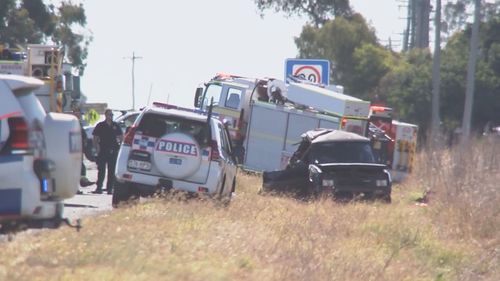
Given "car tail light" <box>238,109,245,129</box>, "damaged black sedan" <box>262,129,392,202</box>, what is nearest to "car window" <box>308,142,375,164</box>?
"damaged black sedan" <box>262,129,392,202</box>

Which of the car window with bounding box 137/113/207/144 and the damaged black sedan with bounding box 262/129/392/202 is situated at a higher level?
the car window with bounding box 137/113/207/144

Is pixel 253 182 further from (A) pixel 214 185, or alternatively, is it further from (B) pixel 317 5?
(B) pixel 317 5

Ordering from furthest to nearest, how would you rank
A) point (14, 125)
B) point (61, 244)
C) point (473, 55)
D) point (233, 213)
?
1. point (473, 55)
2. point (233, 213)
3. point (61, 244)
4. point (14, 125)

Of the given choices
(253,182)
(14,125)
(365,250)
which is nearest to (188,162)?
(365,250)

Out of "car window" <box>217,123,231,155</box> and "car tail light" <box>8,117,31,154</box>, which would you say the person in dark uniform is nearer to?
"car window" <box>217,123,231,155</box>

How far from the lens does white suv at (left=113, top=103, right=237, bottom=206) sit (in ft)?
60.5

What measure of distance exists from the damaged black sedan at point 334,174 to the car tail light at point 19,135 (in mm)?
12025

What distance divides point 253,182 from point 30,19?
92.1 feet

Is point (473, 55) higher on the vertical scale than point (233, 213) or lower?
A: higher

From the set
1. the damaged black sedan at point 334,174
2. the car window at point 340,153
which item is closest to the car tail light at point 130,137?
the damaged black sedan at point 334,174

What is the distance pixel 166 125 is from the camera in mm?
18797

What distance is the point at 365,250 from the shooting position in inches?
583

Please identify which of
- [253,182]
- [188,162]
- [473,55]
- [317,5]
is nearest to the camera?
[188,162]

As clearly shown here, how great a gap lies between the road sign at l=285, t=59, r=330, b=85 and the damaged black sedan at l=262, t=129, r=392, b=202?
6680mm
